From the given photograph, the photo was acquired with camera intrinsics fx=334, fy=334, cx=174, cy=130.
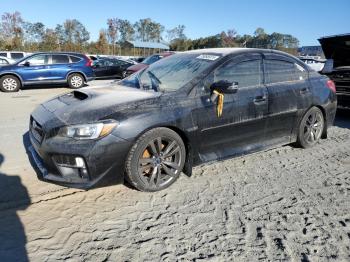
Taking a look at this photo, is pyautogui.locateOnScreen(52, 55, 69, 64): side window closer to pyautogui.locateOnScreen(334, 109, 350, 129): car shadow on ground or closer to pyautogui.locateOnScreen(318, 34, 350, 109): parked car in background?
pyautogui.locateOnScreen(318, 34, 350, 109): parked car in background

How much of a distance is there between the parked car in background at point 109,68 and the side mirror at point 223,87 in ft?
50.1

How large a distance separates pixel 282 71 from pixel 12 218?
4.15m

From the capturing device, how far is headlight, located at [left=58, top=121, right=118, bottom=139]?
3463 millimetres

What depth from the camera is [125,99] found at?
3.89 metres

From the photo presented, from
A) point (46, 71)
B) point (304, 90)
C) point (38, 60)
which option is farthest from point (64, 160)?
point (38, 60)

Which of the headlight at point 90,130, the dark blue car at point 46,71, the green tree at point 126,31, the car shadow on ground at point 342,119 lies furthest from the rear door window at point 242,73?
the green tree at point 126,31

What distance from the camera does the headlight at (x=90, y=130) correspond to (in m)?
3.46

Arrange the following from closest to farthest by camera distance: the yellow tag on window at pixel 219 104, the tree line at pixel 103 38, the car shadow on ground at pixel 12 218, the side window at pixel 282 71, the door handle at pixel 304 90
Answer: the car shadow on ground at pixel 12 218 < the yellow tag on window at pixel 219 104 < the side window at pixel 282 71 < the door handle at pixel 304 90 < the tree line at pixel 103 38

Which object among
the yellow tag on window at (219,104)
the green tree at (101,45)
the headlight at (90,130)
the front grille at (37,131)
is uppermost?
the green tree at (101,45)

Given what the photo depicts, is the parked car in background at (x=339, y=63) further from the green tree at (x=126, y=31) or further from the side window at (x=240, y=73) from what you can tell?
the green tree at (x=126, y=31)

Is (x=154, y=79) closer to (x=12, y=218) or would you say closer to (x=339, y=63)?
(x=12, y=218)

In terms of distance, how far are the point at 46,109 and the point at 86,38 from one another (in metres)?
67.6

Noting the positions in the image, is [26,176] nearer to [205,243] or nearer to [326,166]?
[205,243]

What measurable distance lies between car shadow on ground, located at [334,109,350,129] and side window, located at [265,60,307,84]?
286 centimetres
